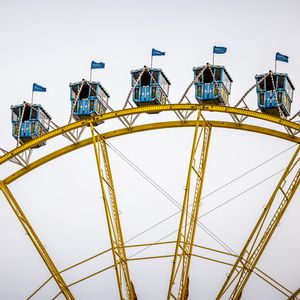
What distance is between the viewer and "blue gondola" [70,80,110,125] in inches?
2100

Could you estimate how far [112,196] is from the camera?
52344 mm

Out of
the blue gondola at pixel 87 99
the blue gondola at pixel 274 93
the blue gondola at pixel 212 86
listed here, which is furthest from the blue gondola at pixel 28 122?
the blue gondola at pixel 274 93

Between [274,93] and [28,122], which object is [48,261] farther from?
[274,93]

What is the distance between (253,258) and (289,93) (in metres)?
8.10

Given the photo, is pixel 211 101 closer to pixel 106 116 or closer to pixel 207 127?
pixel 207 127

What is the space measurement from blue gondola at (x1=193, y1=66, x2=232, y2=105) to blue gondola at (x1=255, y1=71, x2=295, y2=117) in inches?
66.4

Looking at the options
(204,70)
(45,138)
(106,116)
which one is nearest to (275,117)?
(204,70)

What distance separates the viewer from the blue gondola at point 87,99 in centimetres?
5334

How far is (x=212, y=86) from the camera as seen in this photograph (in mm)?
50875

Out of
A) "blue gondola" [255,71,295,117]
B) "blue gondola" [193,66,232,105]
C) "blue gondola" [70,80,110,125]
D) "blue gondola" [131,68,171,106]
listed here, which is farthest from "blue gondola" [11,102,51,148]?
"blue gondola" [255,71,295,117]

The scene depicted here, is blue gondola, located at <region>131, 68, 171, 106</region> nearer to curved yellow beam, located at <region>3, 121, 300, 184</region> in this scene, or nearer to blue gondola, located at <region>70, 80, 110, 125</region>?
curved yellow beam, located at <region>3, 121, 300, 184</region>

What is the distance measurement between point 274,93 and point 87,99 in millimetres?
9717

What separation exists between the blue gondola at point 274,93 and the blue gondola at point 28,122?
1151cm

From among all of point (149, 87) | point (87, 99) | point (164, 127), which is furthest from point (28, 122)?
point (164, 127)
